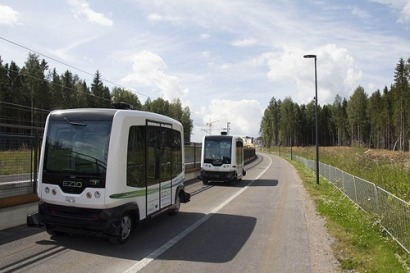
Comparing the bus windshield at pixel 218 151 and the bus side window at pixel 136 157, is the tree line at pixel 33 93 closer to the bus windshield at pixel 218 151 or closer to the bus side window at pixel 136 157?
the bus windshield at pixel 218 151

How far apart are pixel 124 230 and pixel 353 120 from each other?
119 meters

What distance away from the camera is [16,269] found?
657 centimetres

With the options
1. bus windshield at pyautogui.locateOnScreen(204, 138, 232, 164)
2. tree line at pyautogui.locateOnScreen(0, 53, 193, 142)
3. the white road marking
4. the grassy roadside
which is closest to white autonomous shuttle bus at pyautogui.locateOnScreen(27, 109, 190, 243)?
the white road marking

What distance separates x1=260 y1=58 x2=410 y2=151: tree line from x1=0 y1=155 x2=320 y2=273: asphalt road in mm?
72335

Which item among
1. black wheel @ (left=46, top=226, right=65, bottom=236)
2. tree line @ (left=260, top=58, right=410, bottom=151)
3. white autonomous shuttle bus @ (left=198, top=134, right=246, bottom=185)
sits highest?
tree line @ (left=260, top=58, right=410, bottom=151)

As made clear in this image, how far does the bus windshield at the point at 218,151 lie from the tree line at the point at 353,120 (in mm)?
60842

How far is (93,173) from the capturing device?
8086mm

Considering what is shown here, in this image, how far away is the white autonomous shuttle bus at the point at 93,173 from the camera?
8.01 m

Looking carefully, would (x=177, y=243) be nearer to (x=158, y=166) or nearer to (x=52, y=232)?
(x=158, y=166)

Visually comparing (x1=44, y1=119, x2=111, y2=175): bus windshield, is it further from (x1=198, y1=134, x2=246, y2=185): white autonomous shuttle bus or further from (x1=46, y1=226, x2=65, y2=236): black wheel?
(x1=198, y1=134, x2=246, y2=185): white autonomous shuttle bus

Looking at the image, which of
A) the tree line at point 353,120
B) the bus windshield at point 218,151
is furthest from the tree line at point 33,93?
the tree line at point 353,120

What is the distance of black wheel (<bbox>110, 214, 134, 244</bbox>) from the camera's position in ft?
27.0

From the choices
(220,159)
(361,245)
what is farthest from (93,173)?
(220,159)

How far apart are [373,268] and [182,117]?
123710 millimetres
